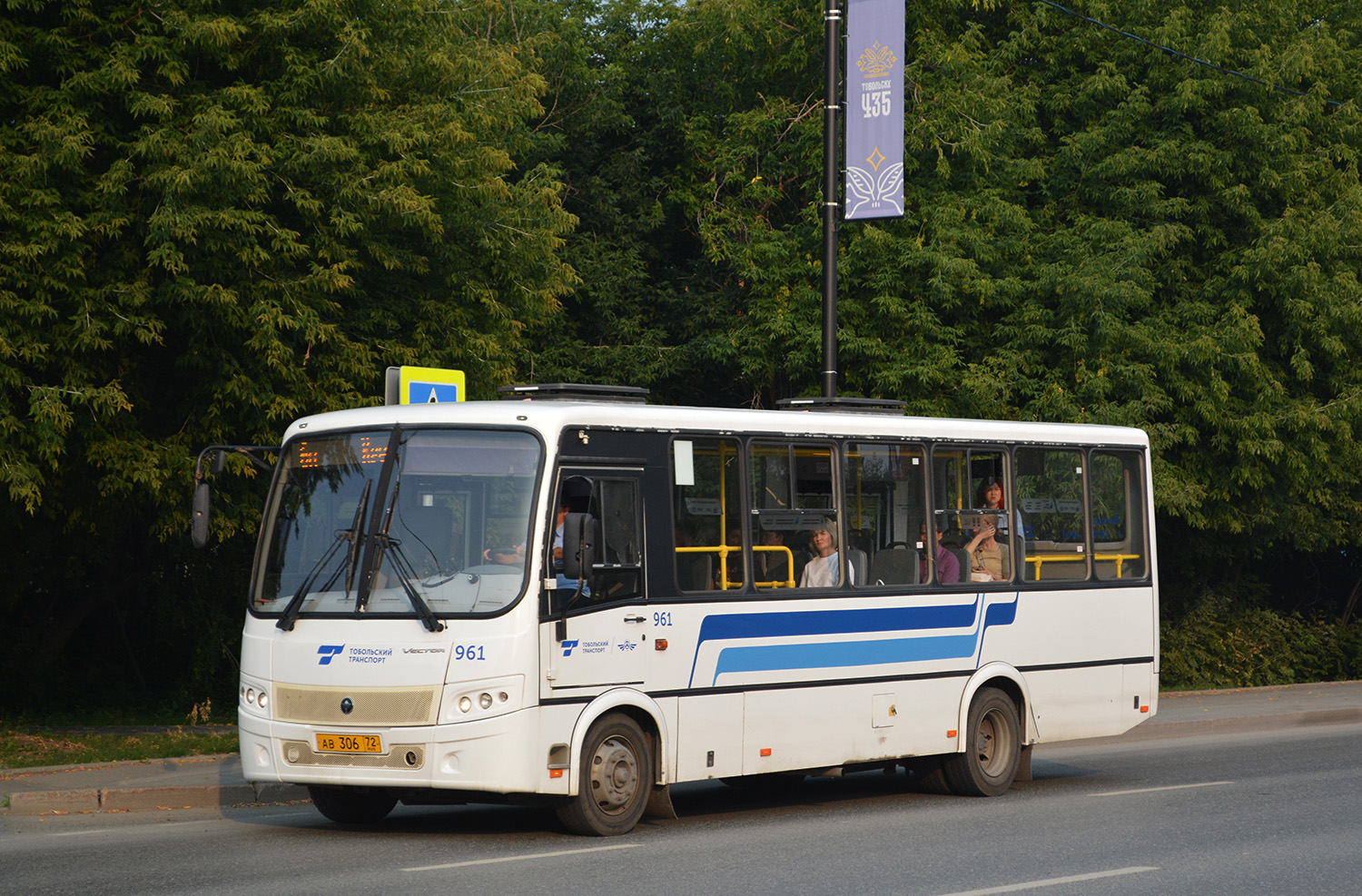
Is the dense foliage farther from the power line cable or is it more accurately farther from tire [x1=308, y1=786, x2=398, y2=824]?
tire [x1=308, y1=786, x2=398, y2=824]

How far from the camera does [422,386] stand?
13398 millimetres

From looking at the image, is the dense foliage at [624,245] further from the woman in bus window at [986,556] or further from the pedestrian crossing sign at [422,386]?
the woman in bus window at [986,556]

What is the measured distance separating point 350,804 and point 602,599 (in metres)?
2.53

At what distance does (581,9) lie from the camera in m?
31.7

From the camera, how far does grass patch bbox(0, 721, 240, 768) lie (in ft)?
49.8

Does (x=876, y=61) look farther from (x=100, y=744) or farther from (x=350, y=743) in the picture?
(x=100, y=744)

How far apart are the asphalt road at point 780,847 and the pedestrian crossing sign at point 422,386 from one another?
A: 3427mm

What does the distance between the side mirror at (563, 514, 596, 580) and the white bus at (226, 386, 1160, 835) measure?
19 mm

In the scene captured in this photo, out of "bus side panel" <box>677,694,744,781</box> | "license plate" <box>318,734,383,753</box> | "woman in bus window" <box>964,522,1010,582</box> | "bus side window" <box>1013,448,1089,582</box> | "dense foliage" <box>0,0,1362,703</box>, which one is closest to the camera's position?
"license plate" <box>318,734,383,753</box>

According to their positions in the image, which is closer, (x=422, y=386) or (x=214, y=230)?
(x=422, y=386)

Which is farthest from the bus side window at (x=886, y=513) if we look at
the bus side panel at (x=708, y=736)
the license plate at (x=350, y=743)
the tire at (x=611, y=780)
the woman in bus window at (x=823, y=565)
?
the license plate at (x=350, y=743)

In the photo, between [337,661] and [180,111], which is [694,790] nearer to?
[337,661]

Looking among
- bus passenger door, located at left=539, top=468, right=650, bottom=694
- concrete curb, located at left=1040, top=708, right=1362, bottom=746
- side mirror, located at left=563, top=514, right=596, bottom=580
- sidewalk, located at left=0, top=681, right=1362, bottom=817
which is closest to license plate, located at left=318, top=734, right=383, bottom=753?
bus passenger door, located at left=539, top=468, right=650, bottom=694

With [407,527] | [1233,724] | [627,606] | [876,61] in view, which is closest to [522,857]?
[627,606]
